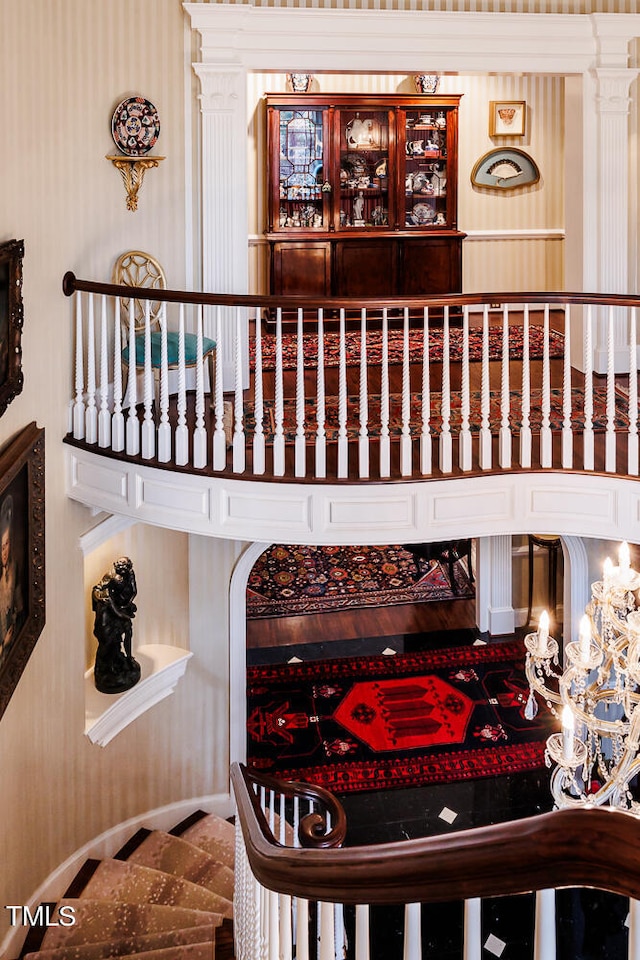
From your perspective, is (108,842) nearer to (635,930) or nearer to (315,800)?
(315,800)

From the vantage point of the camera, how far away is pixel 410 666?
815 cm

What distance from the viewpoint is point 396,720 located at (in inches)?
289

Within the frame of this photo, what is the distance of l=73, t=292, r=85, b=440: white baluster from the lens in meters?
4.82

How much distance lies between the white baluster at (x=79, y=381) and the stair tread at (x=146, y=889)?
2.46 meters

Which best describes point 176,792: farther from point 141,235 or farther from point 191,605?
point 141,235

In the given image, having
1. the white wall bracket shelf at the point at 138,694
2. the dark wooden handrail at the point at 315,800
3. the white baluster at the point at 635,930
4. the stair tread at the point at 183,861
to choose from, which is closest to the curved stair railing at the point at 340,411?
the dark wooden handrail at the point at 315,800

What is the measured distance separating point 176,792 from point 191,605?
4.15 ft

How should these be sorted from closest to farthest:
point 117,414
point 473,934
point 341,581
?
point 473,934 < point 117,414 < point 341,581

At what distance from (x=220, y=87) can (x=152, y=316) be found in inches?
56.6

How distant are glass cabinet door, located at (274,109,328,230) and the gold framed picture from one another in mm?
1791

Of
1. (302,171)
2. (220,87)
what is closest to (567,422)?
(220,87)

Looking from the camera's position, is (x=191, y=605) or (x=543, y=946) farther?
(x=191, y=605)

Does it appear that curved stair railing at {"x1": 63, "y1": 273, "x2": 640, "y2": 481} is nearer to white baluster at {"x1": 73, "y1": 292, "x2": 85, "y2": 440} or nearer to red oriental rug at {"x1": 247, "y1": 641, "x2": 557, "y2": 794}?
white baluster at {"x1": 73, "y1": 292, "x2": 85, "y2": 440}

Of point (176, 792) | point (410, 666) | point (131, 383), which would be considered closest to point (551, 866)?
point (131, 383)
